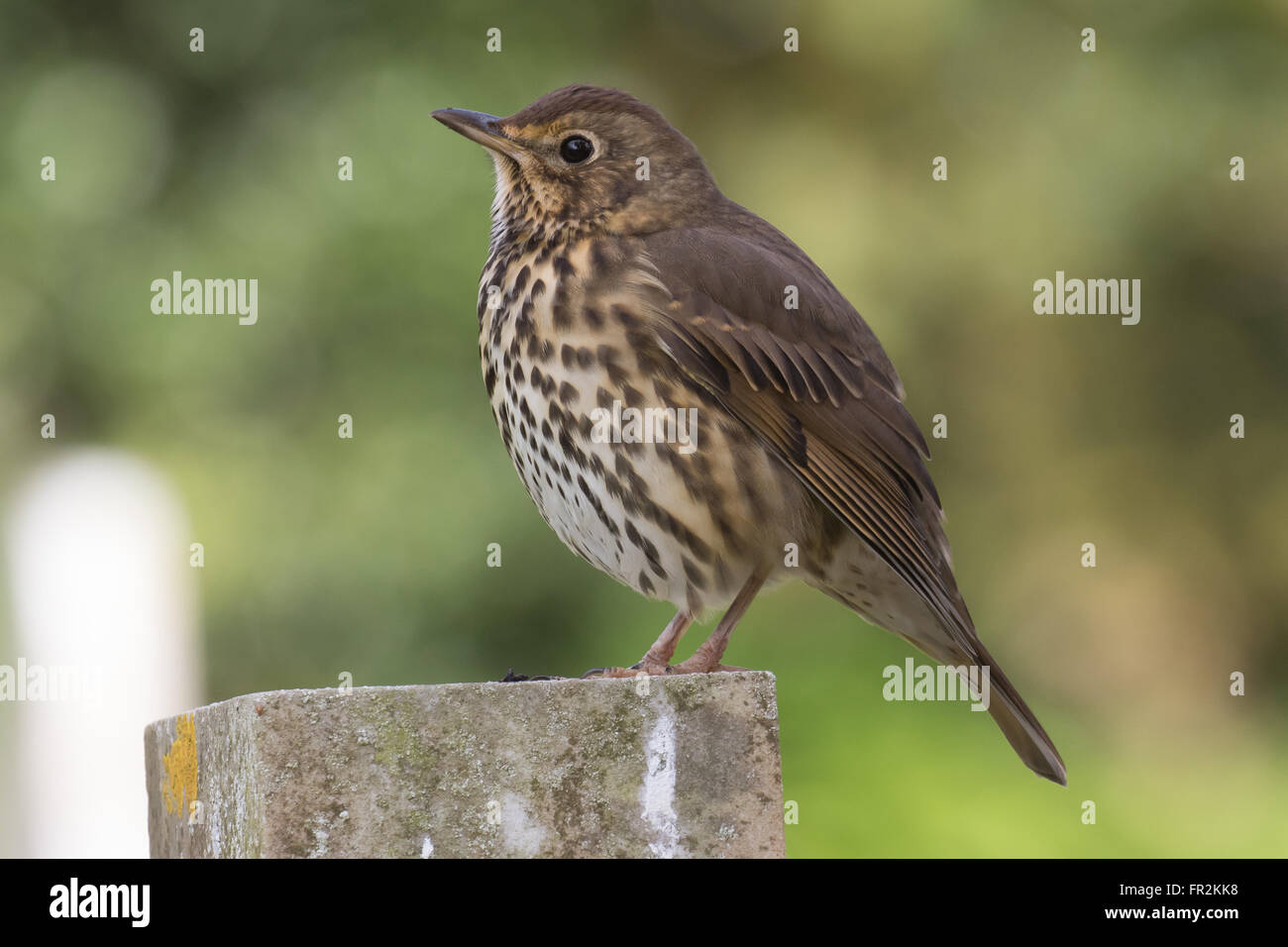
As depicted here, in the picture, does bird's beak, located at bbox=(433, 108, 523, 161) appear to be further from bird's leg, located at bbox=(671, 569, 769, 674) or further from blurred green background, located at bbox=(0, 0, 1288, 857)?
blurred green background, located at bbox=(0, 0, 1288, 857)

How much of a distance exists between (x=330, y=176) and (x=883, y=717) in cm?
446

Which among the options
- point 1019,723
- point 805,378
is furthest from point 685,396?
point 1019,723

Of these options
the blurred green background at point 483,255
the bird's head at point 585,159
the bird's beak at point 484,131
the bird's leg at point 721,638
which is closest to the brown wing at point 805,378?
the bird's head at point 585,159

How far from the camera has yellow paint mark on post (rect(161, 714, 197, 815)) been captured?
3.00m

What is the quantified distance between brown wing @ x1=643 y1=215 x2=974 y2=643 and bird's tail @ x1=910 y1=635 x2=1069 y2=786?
0.13 metres

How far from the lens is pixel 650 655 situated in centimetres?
377

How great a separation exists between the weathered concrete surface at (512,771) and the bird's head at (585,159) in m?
1.68

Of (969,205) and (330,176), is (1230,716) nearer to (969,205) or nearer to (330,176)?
(969,205)

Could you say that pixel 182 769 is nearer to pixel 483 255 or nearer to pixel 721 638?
pixel 721 638

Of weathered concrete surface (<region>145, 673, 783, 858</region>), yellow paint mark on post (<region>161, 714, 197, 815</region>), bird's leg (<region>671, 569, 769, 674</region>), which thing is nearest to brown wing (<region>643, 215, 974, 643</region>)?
bird's leg (<region>671, 569, 769, 674</region>)

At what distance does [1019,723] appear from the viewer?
13.1 feet

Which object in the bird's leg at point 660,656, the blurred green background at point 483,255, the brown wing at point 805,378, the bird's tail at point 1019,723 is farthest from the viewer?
the blurred green background at point 483,255

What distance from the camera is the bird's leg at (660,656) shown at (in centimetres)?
342

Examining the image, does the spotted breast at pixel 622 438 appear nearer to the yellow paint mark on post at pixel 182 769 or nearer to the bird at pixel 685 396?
the bird at pixel 685 396
